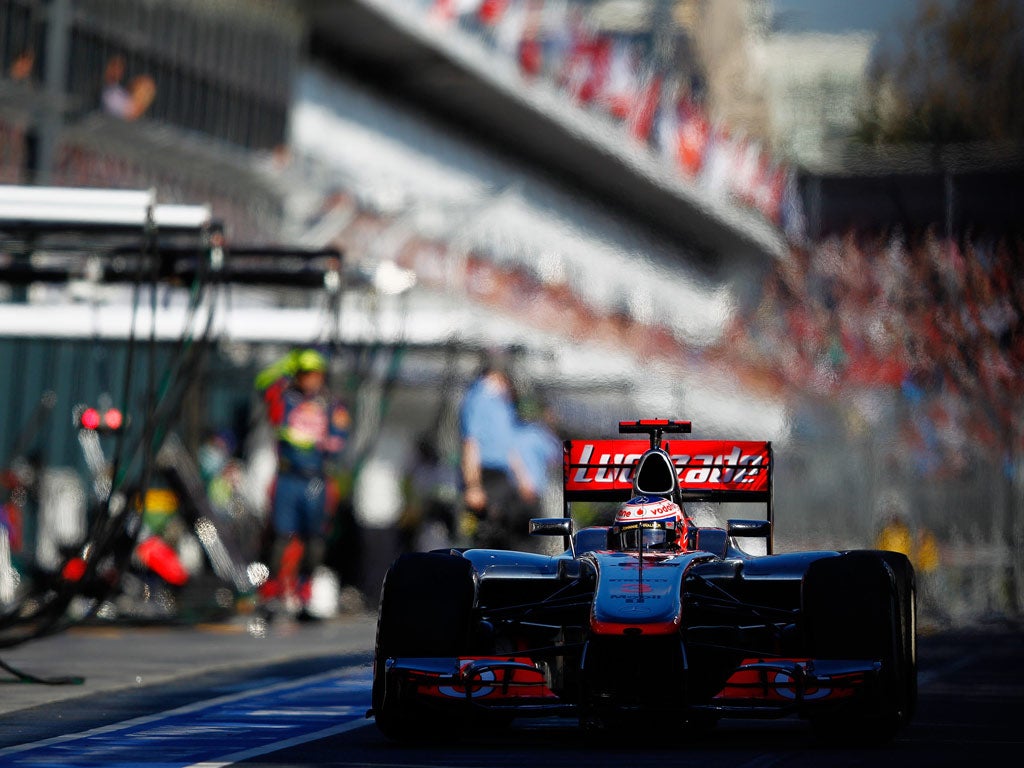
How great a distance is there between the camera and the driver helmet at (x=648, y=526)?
8.83m

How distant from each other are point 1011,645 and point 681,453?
6398mm

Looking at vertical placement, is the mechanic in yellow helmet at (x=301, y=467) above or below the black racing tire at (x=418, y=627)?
above

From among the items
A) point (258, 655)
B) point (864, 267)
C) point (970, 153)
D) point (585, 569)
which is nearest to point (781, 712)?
point (585, 569)

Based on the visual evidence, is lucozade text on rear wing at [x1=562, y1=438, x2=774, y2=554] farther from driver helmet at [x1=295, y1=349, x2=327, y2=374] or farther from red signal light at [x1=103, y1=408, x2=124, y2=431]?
red signal light at [x1=103, y1=408, x2=124, y2=431]

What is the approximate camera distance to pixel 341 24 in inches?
1676

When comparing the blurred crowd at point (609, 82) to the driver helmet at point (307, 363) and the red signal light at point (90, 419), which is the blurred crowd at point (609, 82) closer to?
the red signal light at point (90, 419)

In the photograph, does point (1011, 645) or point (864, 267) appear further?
point (864, 267)

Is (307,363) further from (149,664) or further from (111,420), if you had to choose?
(149,664)

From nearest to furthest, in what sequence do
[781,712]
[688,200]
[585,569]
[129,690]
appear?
[781,712] → [585,569] → [129,690] → [688,200]

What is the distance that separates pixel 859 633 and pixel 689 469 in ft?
5.30

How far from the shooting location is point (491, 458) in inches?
645

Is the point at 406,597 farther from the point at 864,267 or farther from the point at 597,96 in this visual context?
the point at 597,96

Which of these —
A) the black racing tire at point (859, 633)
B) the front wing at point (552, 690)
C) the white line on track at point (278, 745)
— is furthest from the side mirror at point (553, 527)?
the black racing tire at point (859, 633)

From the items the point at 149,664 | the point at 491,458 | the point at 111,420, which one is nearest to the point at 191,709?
the point at 149,664
